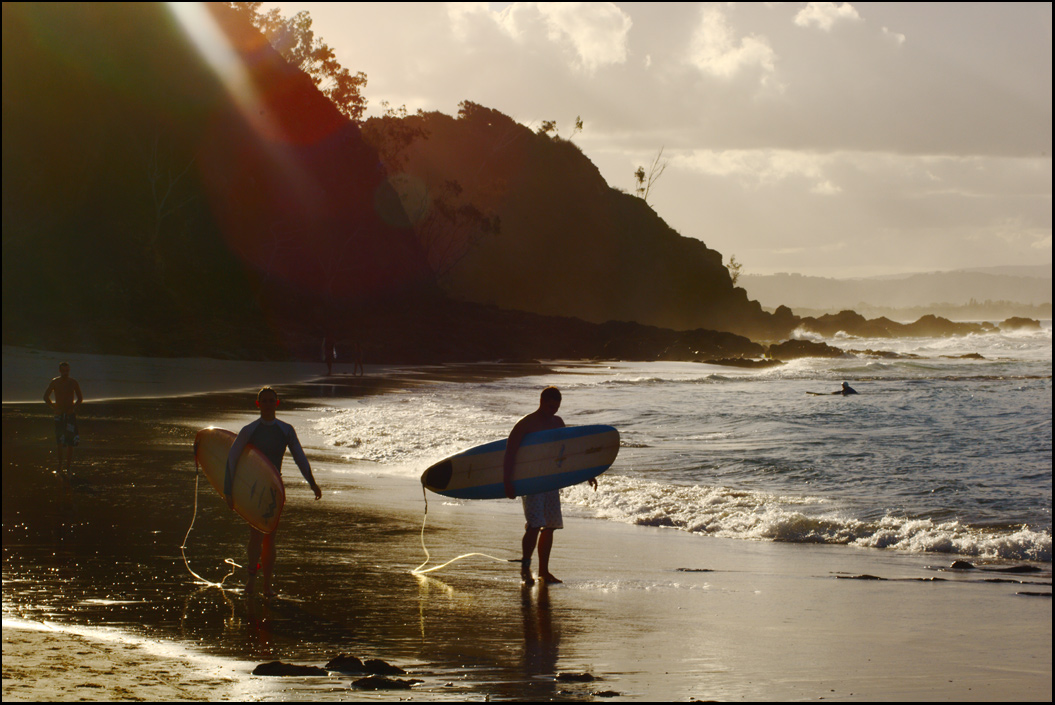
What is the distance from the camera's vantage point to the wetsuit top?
7289mm

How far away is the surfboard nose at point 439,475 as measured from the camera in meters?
9.16

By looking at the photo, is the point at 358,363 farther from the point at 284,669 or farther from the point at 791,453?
the point at 284,669

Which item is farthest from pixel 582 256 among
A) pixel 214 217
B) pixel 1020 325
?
pixel 214 217

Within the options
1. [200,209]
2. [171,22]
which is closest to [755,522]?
[200,209]

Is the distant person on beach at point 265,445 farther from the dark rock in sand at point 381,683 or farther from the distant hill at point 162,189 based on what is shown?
the distant hill at point 162,189

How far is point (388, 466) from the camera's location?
15539 millimetres

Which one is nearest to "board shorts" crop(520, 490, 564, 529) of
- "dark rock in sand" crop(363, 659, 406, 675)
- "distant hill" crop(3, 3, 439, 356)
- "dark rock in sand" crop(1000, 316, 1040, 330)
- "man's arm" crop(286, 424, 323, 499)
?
"man's arm" crop(286, 424, 323, 499)

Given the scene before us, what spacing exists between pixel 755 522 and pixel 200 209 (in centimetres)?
4458

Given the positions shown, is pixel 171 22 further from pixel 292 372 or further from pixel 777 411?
pixel 777 411

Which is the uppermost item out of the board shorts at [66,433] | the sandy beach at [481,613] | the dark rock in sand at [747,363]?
the dark rock in sand at [747,363]

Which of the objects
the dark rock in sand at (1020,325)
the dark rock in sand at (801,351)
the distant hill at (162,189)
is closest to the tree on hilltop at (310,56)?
the distant hill at (162,189)

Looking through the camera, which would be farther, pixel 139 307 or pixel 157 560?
pixel 139 307

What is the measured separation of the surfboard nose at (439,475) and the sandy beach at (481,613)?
577 mm

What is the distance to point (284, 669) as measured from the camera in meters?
5.21
